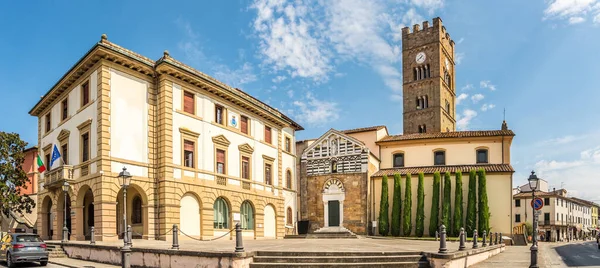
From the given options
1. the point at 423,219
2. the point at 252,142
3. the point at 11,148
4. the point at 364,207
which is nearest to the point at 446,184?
the point at 423,219

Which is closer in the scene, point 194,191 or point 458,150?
point 194,191

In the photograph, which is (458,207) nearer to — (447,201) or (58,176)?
(447,201)

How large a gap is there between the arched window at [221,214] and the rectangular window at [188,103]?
6.13 m

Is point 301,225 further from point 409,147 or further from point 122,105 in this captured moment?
point 122,105

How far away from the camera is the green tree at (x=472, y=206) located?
4062 centimetres

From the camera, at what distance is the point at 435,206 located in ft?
138

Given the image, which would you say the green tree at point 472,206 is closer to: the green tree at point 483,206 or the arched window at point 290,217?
the green tree at point 483,206

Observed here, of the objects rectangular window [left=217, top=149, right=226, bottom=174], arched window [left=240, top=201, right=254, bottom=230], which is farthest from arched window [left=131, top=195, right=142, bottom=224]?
arched window [left=240, top=201, right=254, bottom=230]

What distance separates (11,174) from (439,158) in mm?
37577

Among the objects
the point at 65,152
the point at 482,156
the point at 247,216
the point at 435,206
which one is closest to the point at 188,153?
the point at 65,152

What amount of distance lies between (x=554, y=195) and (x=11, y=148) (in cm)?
7823

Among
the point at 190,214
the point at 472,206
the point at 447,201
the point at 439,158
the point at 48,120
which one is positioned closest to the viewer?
the point at 190,214

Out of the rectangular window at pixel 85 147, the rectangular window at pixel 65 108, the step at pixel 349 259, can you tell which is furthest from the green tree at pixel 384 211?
the step at pixel 349 259

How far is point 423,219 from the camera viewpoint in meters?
42.3
